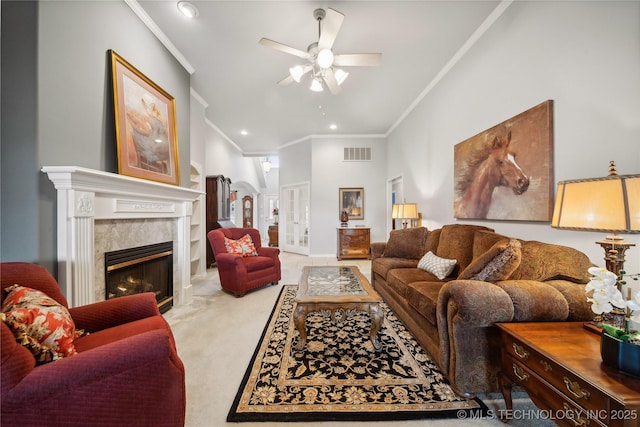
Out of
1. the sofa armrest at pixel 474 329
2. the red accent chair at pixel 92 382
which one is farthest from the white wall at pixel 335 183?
the red accent chair at pixel 92 382

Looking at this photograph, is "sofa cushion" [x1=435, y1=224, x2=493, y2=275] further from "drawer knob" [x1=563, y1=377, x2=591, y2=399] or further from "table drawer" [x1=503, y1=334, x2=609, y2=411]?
"drawer knob" [x1=563, y1=377, x2=591, y2=399]

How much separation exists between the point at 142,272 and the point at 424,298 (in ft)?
9.20

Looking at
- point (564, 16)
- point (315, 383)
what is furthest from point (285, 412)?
point (564, 16)

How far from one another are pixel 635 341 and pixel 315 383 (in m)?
1.58

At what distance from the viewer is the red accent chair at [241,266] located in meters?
3.19

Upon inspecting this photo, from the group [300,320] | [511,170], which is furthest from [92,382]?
[511,170]

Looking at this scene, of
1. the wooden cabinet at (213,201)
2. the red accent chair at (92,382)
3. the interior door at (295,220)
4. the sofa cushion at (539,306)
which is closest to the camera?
the red accent chair at (92,382)

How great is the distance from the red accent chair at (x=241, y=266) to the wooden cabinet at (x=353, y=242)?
88.3 inches

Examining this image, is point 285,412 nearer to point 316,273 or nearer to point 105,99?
point 316,273

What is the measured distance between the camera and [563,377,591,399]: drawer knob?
90 cm

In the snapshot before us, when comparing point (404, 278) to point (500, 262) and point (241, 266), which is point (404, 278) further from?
point (241, 266)

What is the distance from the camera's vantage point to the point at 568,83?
1.65 m

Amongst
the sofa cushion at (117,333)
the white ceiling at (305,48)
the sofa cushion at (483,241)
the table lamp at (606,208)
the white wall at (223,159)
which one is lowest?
the sofa cushion at (117,333)

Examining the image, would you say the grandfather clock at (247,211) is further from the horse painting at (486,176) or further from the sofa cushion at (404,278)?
the horse painting at (486,176)
